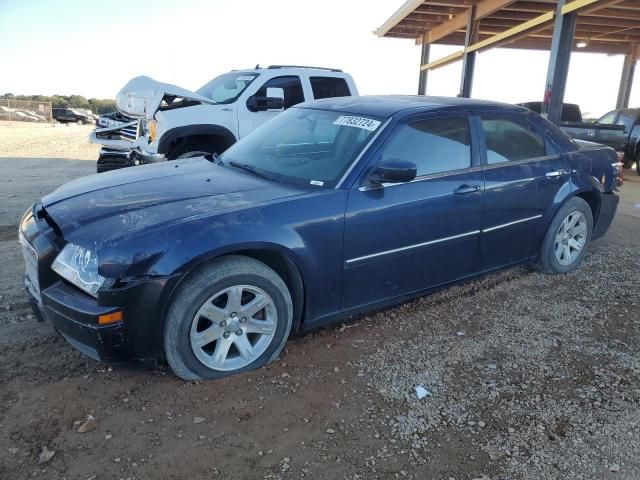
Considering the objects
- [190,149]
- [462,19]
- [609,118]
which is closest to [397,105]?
[190,149]

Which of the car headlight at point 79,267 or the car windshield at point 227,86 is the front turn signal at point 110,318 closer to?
the car headlight at point 79,267

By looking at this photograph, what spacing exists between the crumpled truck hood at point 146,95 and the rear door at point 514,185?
15.1 ft

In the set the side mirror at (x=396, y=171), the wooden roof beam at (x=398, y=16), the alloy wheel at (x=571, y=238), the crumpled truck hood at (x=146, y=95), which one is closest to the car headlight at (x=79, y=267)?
the side mirror at (x=396, y=171)

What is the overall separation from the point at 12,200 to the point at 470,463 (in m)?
7.42

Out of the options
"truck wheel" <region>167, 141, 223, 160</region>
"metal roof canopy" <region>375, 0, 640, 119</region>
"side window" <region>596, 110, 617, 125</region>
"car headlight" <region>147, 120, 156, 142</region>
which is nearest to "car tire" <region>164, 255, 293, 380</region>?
"truck wheel" <region>167, 141, 223, 160</region>

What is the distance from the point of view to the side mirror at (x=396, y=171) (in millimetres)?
3154

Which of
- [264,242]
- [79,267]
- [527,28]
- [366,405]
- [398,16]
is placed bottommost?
[366,405]

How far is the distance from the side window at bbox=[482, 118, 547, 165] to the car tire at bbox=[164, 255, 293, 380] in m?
2.17

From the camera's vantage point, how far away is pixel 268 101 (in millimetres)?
7391

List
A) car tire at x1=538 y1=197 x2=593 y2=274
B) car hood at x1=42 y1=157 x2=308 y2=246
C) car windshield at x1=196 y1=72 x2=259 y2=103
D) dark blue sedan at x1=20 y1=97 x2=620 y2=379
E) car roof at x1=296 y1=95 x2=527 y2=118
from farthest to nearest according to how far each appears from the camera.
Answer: car windshield at x1=196 y1=72 x2=259 y2=103 → car tire at x1=538 y1=197 x2=593 y2=274 → car roof at x1=296 y1=95 x2=527 y2=118 → car hood at x1=42 y1=157 x2=308 y2=246 → dark blue sedan at x1=20 y1=97 x2=620 y2=379

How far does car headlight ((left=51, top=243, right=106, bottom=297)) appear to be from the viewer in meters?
2.60

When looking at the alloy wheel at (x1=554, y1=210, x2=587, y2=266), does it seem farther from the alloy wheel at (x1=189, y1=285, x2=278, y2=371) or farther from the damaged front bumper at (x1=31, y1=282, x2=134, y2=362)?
the damaged front bumper at (x1=31, y1=282, x2=134, y2=362)

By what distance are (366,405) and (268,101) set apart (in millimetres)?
5594

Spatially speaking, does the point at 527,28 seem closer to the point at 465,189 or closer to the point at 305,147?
the point at 465,189
